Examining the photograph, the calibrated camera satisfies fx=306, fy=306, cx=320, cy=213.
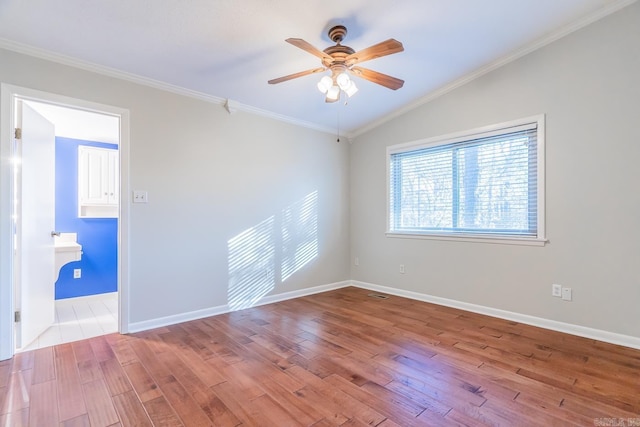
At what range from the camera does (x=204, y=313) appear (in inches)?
134

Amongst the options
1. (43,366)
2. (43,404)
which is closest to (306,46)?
(43,404)

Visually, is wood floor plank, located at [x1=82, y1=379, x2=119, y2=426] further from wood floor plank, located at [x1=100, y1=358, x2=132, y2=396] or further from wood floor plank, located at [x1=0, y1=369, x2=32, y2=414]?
wood floor plank, located at [x1=0, y1=369, x2=32, y2=414]

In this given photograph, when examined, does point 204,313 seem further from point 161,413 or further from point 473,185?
point 473,185

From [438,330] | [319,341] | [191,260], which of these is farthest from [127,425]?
[438,330]

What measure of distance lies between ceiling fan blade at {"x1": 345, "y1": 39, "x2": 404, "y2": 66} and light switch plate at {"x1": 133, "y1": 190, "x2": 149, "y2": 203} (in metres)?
2.28

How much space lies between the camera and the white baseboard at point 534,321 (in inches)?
105

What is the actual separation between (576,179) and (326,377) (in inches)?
115

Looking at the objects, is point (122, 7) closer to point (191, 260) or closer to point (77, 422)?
point (191, 260)

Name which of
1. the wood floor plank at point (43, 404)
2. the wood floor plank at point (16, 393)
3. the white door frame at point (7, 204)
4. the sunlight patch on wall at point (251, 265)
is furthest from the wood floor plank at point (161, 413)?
the sunlight patch on wall at point (251, 265)

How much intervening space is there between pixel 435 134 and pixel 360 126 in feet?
4.04

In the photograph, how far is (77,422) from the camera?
5.46 feet

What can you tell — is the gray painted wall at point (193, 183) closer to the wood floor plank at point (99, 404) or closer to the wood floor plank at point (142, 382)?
the wood floor plank at point (142, 382)

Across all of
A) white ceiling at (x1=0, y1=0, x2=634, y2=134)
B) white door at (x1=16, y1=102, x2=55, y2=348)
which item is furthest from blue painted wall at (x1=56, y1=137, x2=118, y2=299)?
white ceiling at (x1=0, y1=0, x2=634, y2=134)

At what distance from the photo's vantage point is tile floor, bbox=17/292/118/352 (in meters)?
2.85
